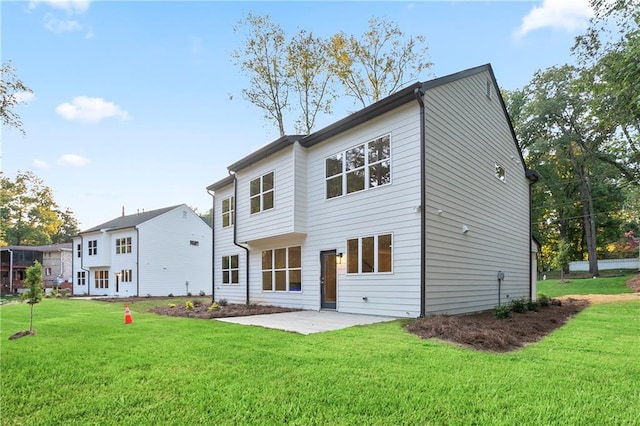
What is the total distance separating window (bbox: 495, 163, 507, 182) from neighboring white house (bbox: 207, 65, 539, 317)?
73mm

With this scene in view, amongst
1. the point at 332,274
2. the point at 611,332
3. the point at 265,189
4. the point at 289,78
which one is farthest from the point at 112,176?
the point at 611,332

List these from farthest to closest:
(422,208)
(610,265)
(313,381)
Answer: (610,265), (422,208), (313,381)

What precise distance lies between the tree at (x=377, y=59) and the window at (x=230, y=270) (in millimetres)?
10629

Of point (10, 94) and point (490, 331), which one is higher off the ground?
point (10, 94)

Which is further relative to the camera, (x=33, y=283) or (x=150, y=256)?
(x=150, y=256)

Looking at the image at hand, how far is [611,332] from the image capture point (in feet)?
23.1

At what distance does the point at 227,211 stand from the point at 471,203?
1009 centimetres

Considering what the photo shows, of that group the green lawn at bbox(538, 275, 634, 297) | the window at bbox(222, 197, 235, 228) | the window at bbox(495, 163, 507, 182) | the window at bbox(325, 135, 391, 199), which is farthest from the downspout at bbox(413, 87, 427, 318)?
the green lawn at bbox(538, 275, 634, 297)

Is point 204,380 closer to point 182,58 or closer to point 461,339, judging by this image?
point 461,339

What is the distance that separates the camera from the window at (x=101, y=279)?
28.1 meters

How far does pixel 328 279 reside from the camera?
11.2 meters

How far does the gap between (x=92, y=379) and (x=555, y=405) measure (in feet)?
Result: 15.0

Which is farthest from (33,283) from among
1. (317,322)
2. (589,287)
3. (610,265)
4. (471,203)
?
(610,265)

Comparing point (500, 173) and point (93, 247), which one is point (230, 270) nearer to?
point (500, 173)
